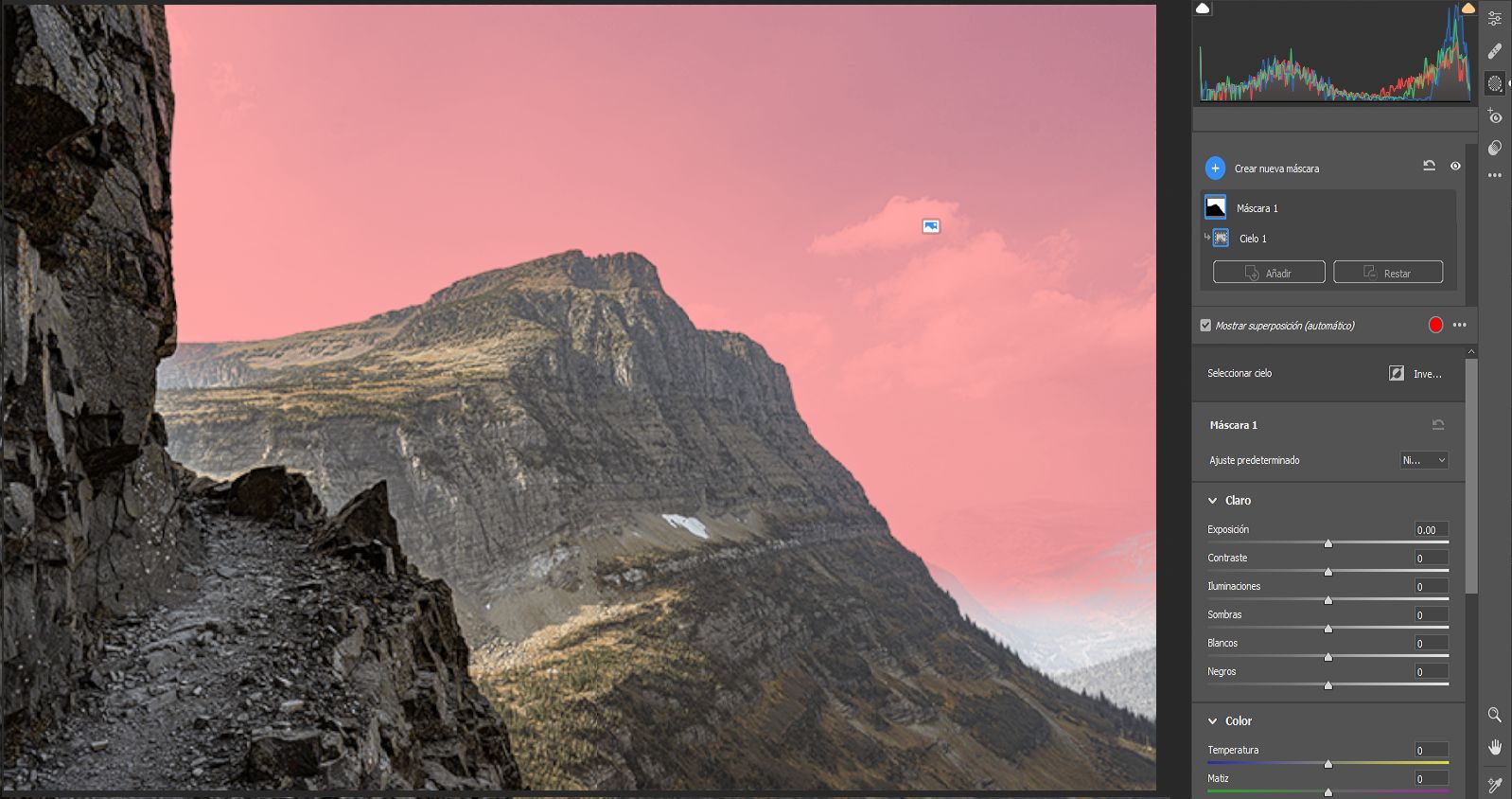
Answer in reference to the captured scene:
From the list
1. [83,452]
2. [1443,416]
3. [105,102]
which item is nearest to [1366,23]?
[1443,416]

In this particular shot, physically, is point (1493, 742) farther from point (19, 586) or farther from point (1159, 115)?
point (19, 586)

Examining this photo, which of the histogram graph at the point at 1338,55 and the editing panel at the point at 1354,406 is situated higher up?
the histogram graph at the point at 1338,55

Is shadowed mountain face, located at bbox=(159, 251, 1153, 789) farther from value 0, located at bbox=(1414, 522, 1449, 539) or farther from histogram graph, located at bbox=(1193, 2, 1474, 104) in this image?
histogram graph, located at bbox=(1193, 2, 1474, 104)

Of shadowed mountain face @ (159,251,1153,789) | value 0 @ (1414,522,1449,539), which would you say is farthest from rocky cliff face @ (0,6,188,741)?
shadowed mountain face @ (159,251,1153,789)

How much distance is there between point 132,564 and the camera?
15.9m

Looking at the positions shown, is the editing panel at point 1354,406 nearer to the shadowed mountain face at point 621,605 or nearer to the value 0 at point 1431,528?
the value 0 at point 1431,528

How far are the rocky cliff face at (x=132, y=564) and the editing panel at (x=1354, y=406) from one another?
13.5 m

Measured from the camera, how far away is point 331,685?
14375 mm

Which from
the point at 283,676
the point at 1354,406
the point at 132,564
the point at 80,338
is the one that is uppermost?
the point at 80,338

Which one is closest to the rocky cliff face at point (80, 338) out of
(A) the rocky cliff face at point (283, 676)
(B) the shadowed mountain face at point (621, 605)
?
(A) the rocky cliff face at point (283, 676)

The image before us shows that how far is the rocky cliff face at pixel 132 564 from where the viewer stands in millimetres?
11641

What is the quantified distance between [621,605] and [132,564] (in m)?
117

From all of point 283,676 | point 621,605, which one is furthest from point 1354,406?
point 621,605

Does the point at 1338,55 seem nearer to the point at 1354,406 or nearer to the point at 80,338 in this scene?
the point at 1354,406
